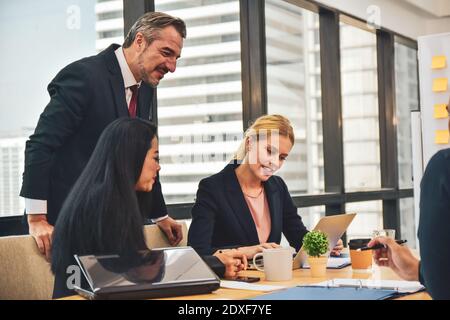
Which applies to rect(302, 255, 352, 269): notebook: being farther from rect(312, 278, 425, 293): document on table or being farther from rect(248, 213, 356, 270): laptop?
rect(312, 278, 425, 293): document on table

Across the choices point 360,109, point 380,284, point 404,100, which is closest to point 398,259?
point 380,284

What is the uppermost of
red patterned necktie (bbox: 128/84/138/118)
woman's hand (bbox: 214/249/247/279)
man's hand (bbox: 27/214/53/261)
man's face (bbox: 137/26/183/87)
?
man's face (bbox: 137/26/183/87)

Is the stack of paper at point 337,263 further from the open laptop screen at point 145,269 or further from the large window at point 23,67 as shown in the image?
the large window at point 23,67

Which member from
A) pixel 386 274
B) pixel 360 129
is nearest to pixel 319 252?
pixel 386 274

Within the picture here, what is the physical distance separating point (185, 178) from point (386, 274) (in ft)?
6.31

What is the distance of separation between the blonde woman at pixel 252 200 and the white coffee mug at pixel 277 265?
1.65 ft

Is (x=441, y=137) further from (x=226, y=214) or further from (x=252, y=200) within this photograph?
(x=226, y=214)

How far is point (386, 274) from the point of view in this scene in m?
1.97

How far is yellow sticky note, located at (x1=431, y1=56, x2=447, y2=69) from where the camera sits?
4.33 m

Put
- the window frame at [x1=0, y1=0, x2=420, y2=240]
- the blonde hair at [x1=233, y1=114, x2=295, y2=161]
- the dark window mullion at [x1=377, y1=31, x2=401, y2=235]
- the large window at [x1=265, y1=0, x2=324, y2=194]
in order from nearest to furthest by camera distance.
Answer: the blonde hair at [x1=233, y1=114, x2=295, y2=161], the window frame at [x1=0, y1=0, x2=420, y2=240], the large window at [x1=265, y1=0, x2=324, y2=194], the dark window mullion at [x1=377, y1=31, x2=401, y2=235]

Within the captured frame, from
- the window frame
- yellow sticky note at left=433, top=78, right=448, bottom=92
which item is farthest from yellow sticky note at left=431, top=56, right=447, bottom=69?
the window frame

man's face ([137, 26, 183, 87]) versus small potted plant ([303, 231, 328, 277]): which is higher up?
man's face ([137, 26, 183, 87])

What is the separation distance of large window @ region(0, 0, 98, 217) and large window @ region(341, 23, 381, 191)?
3.26 metres
